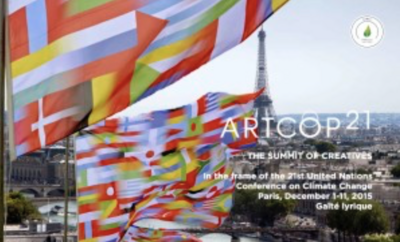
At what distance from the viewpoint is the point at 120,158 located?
318 centimetres

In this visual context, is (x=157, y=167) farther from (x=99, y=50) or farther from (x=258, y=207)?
(x=258, y=207)

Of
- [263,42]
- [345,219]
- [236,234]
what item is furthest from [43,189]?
[345,219]

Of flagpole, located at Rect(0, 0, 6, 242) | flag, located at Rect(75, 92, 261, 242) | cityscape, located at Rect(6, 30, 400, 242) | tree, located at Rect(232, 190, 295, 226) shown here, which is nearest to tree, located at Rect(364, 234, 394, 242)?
cityscape, located at Rect(6, 30, 400, 242)

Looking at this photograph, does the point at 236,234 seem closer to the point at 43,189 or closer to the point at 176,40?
the point at 43,189

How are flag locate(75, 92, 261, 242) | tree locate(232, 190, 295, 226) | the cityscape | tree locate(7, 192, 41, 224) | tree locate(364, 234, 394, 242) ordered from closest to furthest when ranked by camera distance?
flag locate(75, 92, 261, 242) → tree locate(364, 234, 394, 242) → the cityscape → tree locate(7, 192, 41, 224) → tree locate(232, 190, 295, 226)

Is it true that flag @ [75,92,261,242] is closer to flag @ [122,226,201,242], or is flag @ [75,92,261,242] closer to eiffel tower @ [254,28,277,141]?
flag @ [122,226,201,242]

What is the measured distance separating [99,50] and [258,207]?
23902mm

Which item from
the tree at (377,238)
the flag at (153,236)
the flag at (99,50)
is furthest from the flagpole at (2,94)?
the tree at (377,238)

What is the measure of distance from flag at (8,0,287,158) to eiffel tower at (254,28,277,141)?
20.7 metres

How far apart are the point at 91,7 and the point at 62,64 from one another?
91 mm

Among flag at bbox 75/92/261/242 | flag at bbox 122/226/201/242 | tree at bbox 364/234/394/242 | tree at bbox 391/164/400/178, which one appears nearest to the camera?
flag at bbox 75/92/261/242

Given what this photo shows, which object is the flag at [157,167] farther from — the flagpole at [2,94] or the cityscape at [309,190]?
the cityscape at [309,190]

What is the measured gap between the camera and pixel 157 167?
11.6 ft

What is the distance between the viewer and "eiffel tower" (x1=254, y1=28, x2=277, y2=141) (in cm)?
2508
